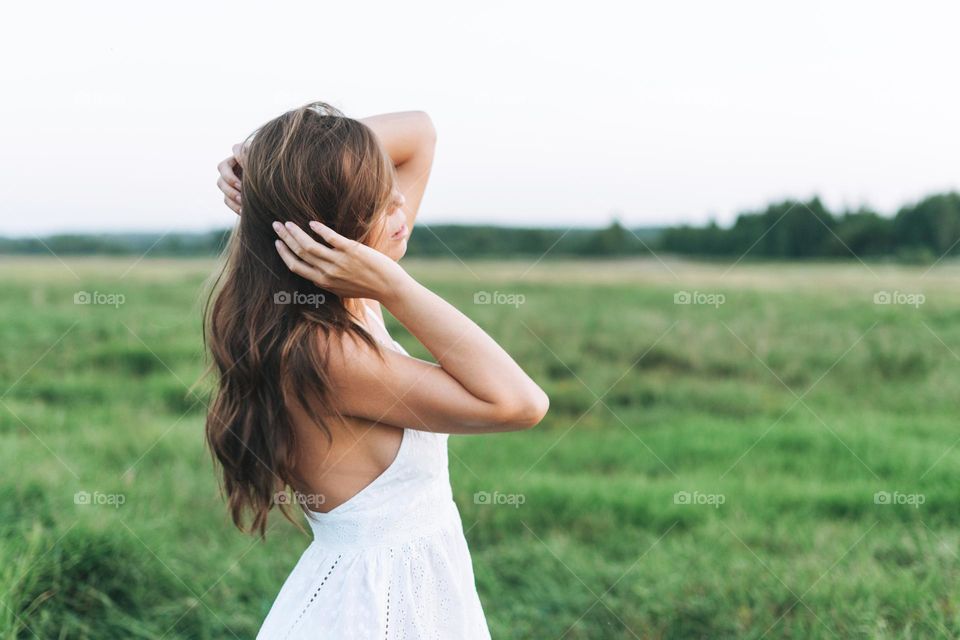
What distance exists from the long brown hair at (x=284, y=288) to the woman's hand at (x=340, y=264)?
9 cm

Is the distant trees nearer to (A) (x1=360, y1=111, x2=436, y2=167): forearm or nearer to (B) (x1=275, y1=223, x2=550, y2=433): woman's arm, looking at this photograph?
(A) (x1=360, y1=111, x2=436, y2=167): forearm

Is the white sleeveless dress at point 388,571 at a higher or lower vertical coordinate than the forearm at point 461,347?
lower

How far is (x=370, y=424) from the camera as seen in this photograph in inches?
68.3

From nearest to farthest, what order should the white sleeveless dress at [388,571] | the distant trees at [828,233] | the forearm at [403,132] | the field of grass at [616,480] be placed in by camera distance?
the white sleeveless dress at [388,571], the forearm at [403,132], the field of grass at [616,480], the distant trees at [828,233]

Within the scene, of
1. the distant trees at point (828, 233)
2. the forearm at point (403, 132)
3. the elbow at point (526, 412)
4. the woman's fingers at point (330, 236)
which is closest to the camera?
the woman's fingers at point (330, 236)

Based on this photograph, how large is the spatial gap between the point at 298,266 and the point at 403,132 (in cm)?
81

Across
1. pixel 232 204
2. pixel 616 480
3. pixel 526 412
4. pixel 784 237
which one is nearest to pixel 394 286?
pixel 526 412

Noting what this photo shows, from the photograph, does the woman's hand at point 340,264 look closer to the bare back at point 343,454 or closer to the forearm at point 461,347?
the forearm at point 461,347

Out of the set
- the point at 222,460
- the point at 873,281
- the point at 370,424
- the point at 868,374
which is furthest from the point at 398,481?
the point at 873,281

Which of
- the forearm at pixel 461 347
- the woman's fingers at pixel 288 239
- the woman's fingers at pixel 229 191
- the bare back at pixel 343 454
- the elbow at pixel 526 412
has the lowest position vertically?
the bare back at pixel 343 454

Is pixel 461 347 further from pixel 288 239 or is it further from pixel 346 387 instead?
pixel 288 239

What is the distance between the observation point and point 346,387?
1.65 meters

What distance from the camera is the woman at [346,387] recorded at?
1.62 m

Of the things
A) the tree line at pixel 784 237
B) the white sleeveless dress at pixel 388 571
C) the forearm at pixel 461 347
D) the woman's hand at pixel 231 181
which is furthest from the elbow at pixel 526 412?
the tree line at pixel 784 237
